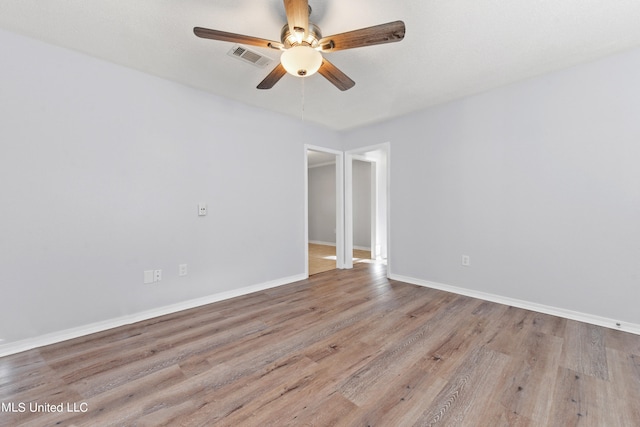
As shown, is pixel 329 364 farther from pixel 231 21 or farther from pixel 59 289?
pixel 231 21

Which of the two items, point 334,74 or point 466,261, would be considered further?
point 466,261

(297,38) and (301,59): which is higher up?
(297,38)

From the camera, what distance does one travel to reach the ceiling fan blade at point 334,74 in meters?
1.90

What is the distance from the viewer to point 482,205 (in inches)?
118

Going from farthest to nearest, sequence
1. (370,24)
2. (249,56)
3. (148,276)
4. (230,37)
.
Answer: (148,276), (249,56), (370,24), (230,37)

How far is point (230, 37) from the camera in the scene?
1.60 meters

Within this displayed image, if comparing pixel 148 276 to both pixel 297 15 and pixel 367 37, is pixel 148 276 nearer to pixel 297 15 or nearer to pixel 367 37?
pixel 297 15

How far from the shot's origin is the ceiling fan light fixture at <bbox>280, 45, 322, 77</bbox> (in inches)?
64.1

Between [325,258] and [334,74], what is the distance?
396 cm

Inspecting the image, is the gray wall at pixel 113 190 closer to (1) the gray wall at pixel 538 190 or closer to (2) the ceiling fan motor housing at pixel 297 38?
(2) the ceiling fan motor housing at pixel 297 38

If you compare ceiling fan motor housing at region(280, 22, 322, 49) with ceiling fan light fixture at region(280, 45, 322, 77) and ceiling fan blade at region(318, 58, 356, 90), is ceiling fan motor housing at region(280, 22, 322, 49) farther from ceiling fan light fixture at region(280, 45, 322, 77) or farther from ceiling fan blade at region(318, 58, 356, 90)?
ceiling fan blade at region(318, 58, 356, 90)

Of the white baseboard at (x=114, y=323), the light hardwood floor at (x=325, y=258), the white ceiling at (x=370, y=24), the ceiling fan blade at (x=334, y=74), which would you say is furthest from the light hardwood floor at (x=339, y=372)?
the white ceiling at (x=370, y=24)

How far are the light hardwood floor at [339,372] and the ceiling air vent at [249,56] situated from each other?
2.37m

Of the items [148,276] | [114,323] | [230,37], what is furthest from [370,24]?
[114,323]
